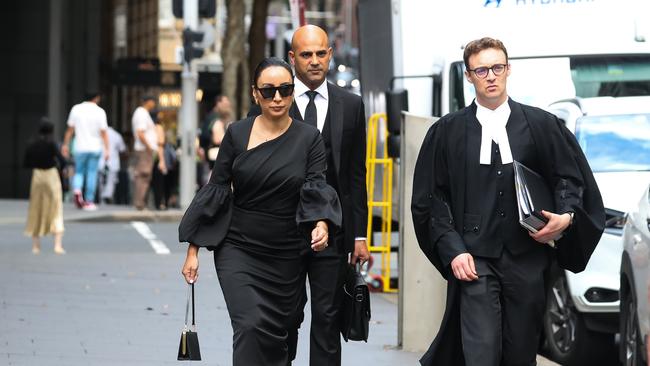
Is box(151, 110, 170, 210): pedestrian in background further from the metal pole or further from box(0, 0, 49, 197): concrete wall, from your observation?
box(0, 0, 49, 197): concrete wall

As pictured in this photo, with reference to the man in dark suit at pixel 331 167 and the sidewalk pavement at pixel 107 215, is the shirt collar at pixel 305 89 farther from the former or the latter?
the sidewalk pavement at pixel 107 215

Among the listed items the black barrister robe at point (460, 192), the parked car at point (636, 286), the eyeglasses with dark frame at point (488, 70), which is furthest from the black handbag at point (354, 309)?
the parked car at point (636, 286)

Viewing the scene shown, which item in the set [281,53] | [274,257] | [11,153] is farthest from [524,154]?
[281,53]

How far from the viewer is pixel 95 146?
981 inches

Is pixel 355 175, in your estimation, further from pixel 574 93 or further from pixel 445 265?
pixel 574 93

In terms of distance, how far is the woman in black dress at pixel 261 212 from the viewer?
283 inches

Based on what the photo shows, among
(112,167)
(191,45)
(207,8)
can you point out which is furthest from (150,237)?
(112,167)

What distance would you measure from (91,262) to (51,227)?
1.15 metres

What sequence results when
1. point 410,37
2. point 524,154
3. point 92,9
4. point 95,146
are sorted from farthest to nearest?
point 92,9 → point 95,146 → point 410,37 → point 524,154

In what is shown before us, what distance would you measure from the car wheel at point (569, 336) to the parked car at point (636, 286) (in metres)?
1.44

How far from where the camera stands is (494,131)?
6.87m

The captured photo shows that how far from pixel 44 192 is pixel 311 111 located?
33.2 ft

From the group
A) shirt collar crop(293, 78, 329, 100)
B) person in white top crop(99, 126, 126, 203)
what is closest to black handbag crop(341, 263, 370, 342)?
shirt collar crop(293, 78, 329, 100)

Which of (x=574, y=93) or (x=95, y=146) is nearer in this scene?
(x=574, y=93)
